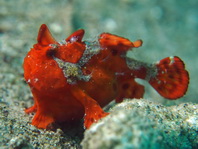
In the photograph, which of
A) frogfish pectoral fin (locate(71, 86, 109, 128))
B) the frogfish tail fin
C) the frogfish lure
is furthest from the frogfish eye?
the frogfish tail fin

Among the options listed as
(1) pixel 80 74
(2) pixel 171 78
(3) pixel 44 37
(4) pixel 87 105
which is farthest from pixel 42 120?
(2) pixel 171 78

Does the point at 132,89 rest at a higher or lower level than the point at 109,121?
lower

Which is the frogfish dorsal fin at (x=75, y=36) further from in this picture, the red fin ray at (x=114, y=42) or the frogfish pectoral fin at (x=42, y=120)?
the frogfish pectoral fin at (x=42, y=120)

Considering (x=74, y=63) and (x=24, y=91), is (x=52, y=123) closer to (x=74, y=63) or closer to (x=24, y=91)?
(x=74, y=63)

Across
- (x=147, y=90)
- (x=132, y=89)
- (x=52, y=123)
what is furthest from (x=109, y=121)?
(x=147, y=90)

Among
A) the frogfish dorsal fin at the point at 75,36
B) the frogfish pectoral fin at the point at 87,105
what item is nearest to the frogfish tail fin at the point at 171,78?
the frogfish pectoral fin at the point at 87,105

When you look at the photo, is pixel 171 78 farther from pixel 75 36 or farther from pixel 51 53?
pixel 51 53

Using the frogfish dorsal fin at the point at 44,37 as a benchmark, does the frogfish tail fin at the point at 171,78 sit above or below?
below

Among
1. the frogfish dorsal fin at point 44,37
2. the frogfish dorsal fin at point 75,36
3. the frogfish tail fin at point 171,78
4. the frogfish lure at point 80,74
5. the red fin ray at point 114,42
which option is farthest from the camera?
the frogfish tail fin at point 171,78

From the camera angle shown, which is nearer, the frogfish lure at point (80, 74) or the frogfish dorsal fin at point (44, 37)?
the frogfish lure at point (80, 74)

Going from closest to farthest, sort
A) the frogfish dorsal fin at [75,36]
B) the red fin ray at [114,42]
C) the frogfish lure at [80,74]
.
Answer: the frogfish lure at [80,74], the frogfish dorsal fin at [75,36], the red fin ray at [114,42]
